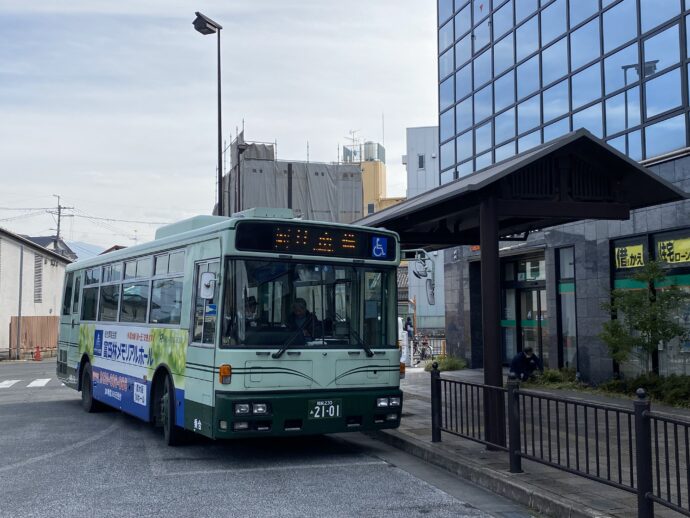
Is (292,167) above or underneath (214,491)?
above

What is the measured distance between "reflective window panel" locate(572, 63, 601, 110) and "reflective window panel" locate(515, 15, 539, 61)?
7.93 ft

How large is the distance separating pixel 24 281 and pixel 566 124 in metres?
39.3

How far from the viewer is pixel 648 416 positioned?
6418 millimetres

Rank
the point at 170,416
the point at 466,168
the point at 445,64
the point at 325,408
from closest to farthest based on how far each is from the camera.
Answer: the point at 325,408 < the point at 170,416 < the point at 466,168 < the point at 445,64

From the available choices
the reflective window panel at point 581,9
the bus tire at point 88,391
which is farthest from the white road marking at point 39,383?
the reflective window panel at point 581,9

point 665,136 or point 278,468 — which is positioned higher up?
point 665,136

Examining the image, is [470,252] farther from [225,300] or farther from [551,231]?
[225,300]

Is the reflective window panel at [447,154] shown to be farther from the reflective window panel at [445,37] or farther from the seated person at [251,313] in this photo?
the seated person at [251,313]

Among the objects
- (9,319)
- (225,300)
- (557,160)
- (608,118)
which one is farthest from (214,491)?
(9,319)

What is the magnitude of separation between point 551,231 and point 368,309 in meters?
11.5

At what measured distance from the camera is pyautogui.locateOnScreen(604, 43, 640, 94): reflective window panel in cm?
1766

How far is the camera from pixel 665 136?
54.7 ft

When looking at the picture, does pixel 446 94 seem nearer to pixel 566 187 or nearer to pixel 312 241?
pixel 566 187

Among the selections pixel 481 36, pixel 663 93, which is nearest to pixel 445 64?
pixel 481 36
